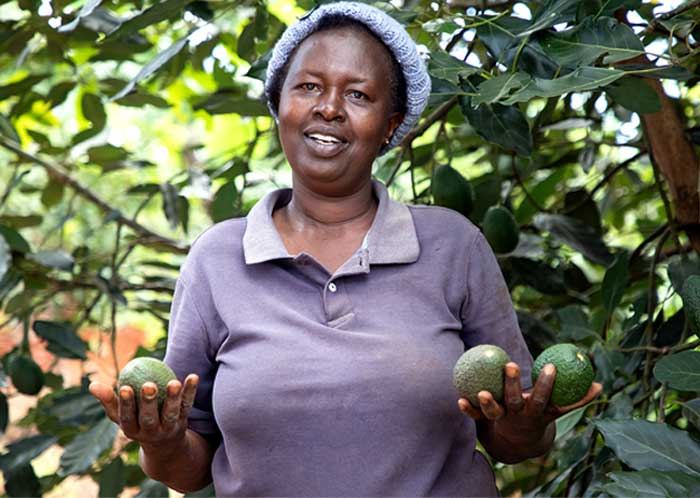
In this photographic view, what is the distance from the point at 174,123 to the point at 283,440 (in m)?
5.10

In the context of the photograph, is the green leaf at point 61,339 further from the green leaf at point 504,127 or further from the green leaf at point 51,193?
the green leaf at point 504,127

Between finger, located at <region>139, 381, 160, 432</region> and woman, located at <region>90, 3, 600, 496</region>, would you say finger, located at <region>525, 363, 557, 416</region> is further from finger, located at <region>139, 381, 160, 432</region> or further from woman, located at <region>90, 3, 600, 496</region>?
finger, located at <region>139, 381, 160, 432</region>

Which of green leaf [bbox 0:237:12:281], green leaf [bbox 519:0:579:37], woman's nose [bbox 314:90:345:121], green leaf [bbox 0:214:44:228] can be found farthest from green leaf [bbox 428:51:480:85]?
green leaf [bbox 0:214:44:228]

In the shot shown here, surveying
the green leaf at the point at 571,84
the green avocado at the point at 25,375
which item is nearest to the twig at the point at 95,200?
the green avocado at the point at 25,375

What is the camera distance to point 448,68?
6.40 feet

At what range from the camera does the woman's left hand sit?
61.7 inches

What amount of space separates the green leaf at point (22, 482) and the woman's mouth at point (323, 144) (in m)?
1.42

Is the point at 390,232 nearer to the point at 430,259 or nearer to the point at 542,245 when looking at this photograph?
the point at 430,259

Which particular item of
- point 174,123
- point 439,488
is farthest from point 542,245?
point 174,123

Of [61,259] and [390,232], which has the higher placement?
[390,232]

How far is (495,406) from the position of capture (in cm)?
158

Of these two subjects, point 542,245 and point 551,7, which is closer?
point 551,7

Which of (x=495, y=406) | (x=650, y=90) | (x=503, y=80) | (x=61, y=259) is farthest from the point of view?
(x=61, y=259)

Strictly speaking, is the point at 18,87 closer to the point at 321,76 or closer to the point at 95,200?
the point at 95,200
